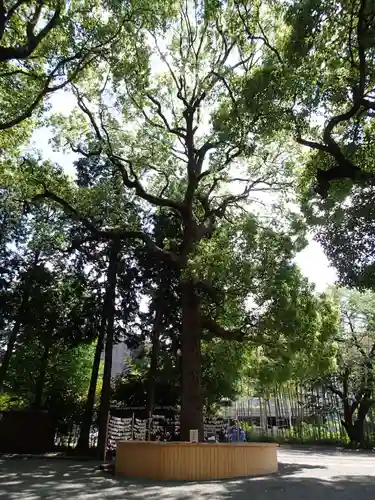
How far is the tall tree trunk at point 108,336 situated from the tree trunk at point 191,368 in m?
4.48

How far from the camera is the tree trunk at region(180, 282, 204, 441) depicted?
37.4 feet

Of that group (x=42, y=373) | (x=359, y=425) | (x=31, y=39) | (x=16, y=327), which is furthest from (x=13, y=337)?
(x=359, y=425)

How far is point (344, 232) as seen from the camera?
8.41 m

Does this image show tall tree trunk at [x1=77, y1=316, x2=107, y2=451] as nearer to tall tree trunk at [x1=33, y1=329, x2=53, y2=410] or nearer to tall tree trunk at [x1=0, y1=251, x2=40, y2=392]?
tall tree trunk at [x1=33, y1=329, x2=53, y2=410]

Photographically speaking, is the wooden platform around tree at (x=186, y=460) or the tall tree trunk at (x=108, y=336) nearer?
the wooden platform around tree at (x=186, y=460)

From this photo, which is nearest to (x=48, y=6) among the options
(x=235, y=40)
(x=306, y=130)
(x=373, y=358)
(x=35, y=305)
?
(x=235, y=40)

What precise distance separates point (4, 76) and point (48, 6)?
1914mm

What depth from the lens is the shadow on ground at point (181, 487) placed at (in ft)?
24.6

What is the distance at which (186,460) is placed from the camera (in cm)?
960

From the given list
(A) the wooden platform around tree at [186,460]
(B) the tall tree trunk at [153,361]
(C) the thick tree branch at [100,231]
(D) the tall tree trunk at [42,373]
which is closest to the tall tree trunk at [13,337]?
(D) the tall tree trunk at [42,373]

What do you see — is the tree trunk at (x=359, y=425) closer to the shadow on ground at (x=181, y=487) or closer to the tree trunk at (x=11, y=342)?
the shadow on ground at (x=181, y=487)

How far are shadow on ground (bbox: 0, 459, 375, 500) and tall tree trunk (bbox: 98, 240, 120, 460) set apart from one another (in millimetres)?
4285

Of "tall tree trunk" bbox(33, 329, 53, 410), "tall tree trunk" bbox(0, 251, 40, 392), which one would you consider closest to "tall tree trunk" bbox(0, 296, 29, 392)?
"tall tree trunk" bbox(0, 251, 40, 392)

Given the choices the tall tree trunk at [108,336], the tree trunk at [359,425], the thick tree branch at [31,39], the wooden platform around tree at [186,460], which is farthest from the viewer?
the tree trunk at [359,425]
